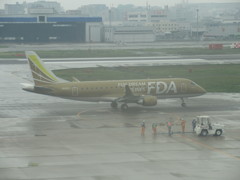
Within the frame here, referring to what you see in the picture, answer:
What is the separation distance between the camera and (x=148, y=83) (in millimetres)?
65000

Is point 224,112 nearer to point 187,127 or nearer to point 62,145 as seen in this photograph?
point 187,127

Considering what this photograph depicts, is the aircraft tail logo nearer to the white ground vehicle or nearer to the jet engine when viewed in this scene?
the jet engine

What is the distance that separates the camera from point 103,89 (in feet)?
210

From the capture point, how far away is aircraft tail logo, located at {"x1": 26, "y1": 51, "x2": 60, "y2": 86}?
2491 inches

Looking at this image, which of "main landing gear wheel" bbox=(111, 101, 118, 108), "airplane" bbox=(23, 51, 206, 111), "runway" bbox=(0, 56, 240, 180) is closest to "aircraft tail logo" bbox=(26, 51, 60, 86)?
"airplane" bbox=(23, 51, 206, 111)

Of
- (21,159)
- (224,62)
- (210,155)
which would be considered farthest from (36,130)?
(224,62)

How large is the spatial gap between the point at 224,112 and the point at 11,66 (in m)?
73.7

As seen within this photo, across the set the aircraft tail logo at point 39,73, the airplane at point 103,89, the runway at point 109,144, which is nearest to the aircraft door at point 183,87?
the airplane at point 103,89

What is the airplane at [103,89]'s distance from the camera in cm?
6303

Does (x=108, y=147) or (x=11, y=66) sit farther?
(x=11, y=66)

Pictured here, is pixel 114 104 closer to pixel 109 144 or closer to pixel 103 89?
pixel 103 89

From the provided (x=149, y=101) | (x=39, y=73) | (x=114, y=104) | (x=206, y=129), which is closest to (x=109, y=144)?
(x=206, y=129)

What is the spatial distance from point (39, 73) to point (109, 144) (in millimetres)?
22411

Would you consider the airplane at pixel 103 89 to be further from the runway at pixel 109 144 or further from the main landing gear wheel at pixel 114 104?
the runway at pixel 109 144
